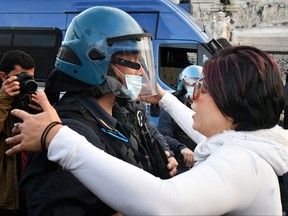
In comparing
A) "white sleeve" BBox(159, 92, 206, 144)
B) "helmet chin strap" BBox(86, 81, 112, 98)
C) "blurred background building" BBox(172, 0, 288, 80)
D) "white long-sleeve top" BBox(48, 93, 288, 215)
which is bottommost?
"blurred background building" BBox(172, 0, 288, 80)

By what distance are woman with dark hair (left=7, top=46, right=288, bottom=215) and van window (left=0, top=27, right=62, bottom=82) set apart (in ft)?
19.4

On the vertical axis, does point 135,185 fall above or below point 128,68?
below

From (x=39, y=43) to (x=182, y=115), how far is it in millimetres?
5657

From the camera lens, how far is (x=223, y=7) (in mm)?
20469

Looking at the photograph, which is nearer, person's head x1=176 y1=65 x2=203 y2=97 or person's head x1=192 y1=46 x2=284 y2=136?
person's head x1=192 y1=46 x2=284 y2=136

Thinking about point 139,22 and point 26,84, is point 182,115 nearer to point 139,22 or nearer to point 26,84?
point 26,84

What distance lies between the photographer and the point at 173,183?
1.14m

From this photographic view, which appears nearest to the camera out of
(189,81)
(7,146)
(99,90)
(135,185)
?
(135,185)

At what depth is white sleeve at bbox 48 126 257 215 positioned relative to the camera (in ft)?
3.63

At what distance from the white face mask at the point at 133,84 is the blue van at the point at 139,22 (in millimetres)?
4196

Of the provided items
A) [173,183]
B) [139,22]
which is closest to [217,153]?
[173,183]

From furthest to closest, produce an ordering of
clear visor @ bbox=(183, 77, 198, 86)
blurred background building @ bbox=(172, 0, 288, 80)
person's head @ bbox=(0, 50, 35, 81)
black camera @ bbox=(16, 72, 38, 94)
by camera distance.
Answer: blurred background building @ bbox=(172, 0, 288, 80) < clear visor @ bbox=(183, 77, 198, 86) < person's head @ bbox=(0, 50, 35, 81) < black camera @ bbox=(16, 72, 38, 94)

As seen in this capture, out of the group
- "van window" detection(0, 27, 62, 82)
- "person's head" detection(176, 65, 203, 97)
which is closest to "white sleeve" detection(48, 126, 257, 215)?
"person's head" detection(176, 65, 203, 97)

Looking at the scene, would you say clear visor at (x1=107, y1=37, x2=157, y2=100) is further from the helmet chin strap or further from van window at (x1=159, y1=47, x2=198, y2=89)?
van window at (x1=159, y1=47, x2=198, y2=89)
